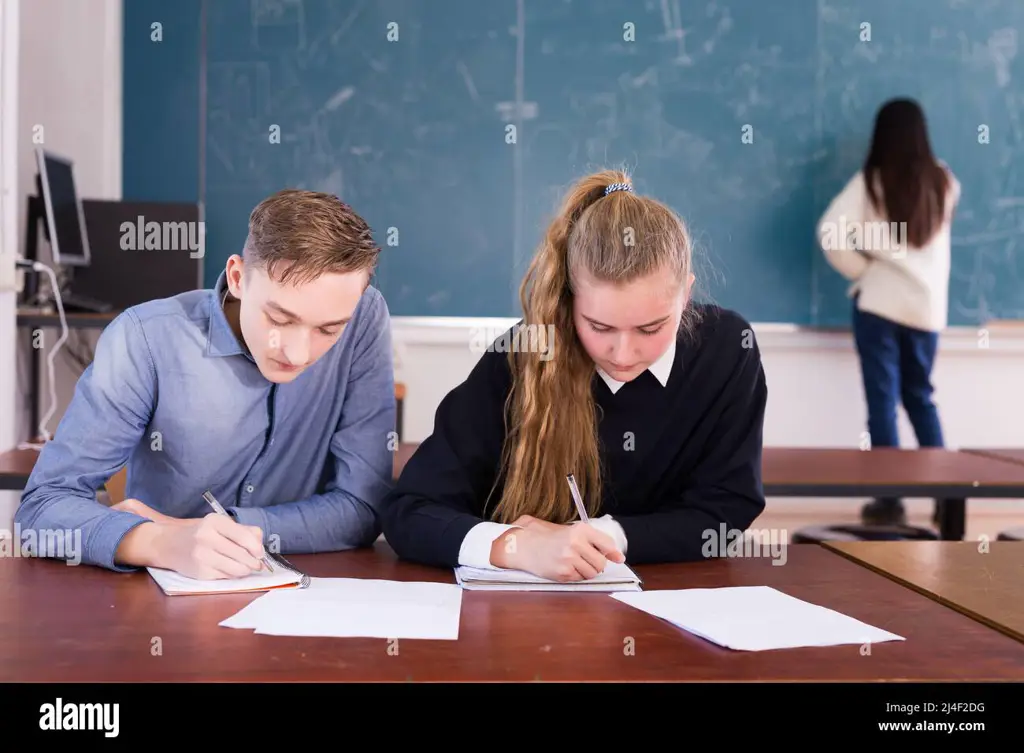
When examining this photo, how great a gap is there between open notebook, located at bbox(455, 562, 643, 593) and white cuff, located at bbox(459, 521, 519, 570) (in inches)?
0.7

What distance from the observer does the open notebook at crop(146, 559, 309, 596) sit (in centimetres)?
122

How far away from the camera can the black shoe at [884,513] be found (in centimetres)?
327

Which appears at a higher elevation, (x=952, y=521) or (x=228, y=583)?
(x=228, y=583)

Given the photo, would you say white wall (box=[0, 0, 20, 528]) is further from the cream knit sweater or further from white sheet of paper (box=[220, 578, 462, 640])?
the cream knit sweater

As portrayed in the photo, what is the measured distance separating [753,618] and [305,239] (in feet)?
2.46

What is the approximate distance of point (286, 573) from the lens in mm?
1315

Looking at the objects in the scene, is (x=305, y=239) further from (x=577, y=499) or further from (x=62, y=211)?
(x=62, y=211)

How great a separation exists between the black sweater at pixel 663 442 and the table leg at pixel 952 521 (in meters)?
1.01

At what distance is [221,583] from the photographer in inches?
49.4

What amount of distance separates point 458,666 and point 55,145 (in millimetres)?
3991

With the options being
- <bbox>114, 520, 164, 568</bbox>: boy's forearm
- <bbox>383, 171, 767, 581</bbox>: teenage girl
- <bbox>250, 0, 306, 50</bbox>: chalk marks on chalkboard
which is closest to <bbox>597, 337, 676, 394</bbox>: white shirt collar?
<bbox>383, 171, 767, 581</bbox>: teenage girl

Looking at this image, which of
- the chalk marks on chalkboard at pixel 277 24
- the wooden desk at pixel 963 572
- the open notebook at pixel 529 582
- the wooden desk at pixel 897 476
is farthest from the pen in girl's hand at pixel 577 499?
the chalk marks on chalkboard at pixel 277 24

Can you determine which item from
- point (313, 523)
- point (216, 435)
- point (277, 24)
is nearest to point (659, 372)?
point (313, 523)

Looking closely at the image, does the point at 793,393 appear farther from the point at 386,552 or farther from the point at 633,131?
the point at 386,552
